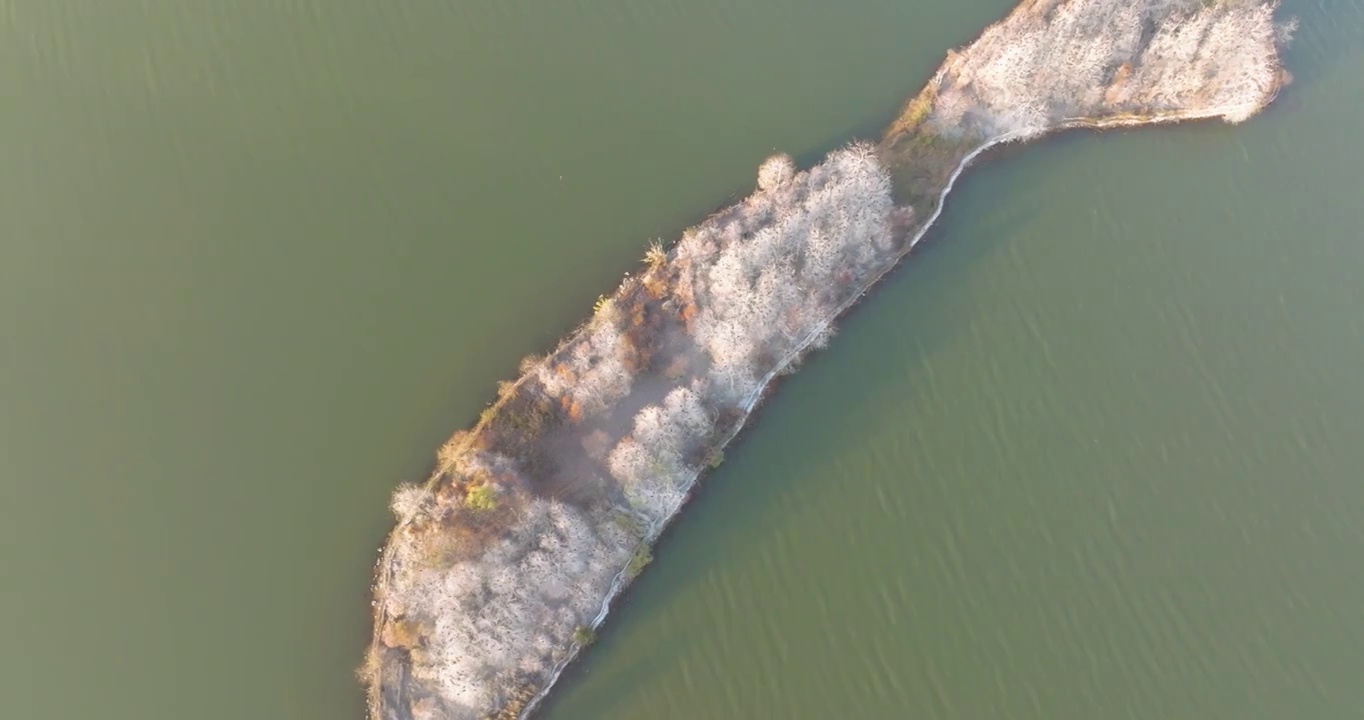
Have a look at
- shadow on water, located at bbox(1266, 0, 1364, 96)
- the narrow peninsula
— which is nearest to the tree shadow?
the narrow peninsula

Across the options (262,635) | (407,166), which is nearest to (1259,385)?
(407,166)

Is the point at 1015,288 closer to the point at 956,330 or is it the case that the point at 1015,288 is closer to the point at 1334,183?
the point at 956,330

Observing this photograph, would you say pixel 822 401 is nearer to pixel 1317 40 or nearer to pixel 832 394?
pixel 832 394

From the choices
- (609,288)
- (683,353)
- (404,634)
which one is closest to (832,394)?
(683,353)

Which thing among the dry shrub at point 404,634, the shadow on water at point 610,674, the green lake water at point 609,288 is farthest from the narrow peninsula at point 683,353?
the green lake water at point 609,288

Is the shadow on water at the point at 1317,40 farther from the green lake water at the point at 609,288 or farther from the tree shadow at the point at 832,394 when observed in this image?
the tree shadow at the point at 832,394
